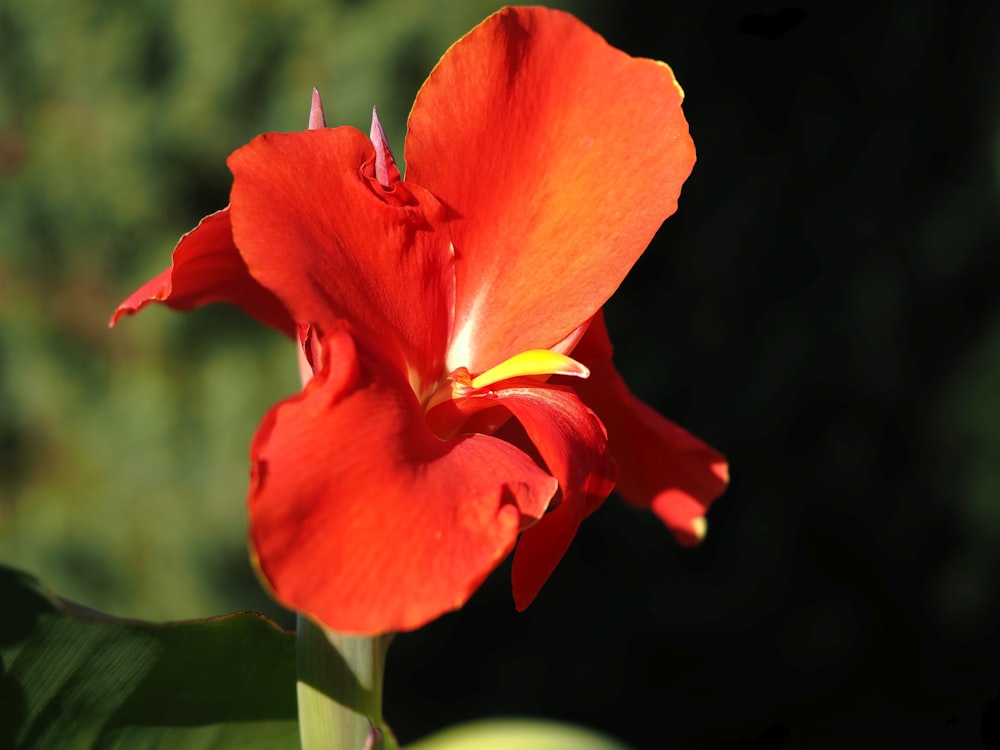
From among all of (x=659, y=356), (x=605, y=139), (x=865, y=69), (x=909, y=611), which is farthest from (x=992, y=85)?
(x=605, y=139)

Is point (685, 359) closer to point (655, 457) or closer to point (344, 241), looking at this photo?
point (655, 457)

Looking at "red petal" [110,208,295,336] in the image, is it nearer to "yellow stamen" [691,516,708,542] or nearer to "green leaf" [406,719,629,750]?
"yellow stamen" [691,516,708,542]

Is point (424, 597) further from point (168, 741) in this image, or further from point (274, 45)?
point (274, 45)

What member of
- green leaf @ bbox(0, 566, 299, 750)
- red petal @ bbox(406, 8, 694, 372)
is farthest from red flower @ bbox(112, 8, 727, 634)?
green leaf @ bbox(0, 566, 299, 750)

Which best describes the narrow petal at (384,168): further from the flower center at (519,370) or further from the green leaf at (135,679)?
the green leaf at (135,679)

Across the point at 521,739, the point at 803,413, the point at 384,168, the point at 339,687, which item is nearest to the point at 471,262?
the point at 384,168

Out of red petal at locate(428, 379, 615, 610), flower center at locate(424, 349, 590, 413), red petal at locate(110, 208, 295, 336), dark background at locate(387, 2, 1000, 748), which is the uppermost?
red petal at locate(110, 208, 295, 336)
